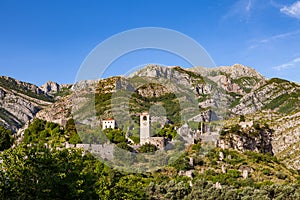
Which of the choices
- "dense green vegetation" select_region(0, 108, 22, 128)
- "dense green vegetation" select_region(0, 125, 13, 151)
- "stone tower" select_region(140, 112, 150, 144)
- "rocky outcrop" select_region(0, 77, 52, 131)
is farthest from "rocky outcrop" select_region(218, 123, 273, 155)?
"dense green vegetation" select_region(0, 108, 22, 128)

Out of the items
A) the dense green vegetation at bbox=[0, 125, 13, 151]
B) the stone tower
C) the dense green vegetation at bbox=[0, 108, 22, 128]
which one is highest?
the dense green vegetation at bbox=[0, 108, 22, 128]

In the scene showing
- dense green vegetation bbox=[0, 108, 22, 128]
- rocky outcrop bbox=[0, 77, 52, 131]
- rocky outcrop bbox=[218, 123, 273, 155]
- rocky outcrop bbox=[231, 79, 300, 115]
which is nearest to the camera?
rocky outcrop bbox=[218, 123, 273, 155]

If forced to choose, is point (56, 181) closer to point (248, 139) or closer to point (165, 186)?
point (165, 186)

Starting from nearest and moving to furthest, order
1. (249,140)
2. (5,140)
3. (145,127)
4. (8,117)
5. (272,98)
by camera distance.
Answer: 1. (5,140)
2. (145,127)
3. (249,140)
4. (272,98)
5. (8,117)

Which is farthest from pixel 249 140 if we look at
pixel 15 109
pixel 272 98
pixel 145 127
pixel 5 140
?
pixel 15 109

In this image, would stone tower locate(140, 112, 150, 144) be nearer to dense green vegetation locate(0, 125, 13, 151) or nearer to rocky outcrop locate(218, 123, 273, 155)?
rocky outcrop locate(218, 123, 273, 155)

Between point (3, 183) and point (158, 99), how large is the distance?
82.7 meters

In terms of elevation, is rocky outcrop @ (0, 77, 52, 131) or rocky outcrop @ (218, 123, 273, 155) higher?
rocky outcrop @ (0, 77, 52, 131)

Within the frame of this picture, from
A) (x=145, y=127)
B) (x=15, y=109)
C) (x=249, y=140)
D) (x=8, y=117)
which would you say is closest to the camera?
(x=145, y=127)

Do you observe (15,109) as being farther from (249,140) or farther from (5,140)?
(249,140)

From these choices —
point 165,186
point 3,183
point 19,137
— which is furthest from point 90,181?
point 19,137

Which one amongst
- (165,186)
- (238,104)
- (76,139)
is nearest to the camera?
(165,186)

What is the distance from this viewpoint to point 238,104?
129750 mm

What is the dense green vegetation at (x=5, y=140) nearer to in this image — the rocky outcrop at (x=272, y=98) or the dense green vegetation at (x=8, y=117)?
the rocky outcrop at (x=272, y=98)
